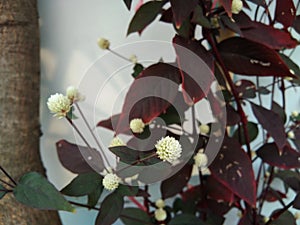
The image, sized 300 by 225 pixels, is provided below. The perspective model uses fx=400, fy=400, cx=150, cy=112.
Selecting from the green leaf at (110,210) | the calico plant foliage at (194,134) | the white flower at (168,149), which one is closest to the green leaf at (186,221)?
the calico plant foliage at (194,134)

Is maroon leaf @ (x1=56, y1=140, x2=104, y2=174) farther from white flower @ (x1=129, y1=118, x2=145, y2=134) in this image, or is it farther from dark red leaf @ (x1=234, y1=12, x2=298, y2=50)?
dark red leaf @ (x1=234, y1=12, x2=298, y2=50)

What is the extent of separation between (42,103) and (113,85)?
0.16 metres

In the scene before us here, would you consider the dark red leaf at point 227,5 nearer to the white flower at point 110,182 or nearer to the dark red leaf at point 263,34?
the dark red leaf at point 263,34

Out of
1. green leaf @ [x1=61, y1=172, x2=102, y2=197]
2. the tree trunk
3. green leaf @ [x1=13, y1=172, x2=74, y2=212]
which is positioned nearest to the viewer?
green leaf @ [x1=13, y1=172, x2=74, y2=212]

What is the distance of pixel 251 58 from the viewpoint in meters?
0.66

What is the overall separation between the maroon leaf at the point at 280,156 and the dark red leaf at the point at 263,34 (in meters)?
0.20

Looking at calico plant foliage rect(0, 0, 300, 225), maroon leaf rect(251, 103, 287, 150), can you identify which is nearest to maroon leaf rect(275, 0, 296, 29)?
calico plant foliage rect(0, 0, 300, 225)

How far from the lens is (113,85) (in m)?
0.90

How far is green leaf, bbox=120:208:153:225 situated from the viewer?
71 centimetres

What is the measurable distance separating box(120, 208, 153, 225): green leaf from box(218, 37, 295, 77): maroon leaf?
307mm

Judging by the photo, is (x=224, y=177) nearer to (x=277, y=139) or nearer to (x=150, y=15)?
(x=277, y=139)

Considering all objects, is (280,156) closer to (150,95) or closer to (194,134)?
(194,134)

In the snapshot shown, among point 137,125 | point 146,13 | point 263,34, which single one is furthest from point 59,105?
point 263,34

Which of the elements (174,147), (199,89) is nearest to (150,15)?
(199,89)
